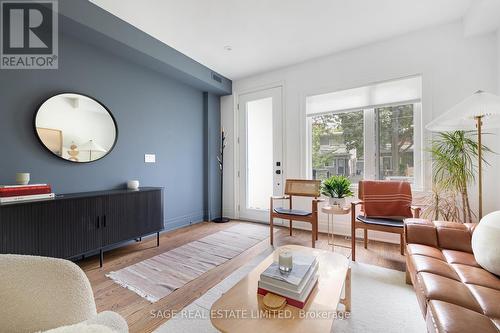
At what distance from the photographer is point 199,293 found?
1.87m

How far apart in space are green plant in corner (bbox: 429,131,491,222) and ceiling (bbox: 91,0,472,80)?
4.74ft

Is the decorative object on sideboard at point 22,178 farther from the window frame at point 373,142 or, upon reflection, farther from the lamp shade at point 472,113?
the lamp shade at point 472,113

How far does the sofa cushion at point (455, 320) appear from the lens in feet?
2.86

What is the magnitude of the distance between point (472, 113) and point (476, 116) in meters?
0.19

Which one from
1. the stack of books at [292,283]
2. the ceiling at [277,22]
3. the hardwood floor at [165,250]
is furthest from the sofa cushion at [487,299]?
the ceiling at [277,22]

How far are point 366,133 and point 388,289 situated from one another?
2105mm

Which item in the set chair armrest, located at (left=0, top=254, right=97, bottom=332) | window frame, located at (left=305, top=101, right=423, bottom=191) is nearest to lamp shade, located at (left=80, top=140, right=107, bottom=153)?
chair armrest, located at (left=0, top=254, right=97, bottom=332)

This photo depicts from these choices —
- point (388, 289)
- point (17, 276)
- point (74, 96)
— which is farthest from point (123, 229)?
point (388, 289)

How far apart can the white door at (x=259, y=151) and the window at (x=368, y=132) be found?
581 millimetres

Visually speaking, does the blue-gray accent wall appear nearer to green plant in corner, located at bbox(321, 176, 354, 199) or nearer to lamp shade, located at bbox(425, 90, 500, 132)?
green plant in corner, located at bbox(321, 176, 354, 199)

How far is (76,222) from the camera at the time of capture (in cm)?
214

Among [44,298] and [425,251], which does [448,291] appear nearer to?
[425,251]

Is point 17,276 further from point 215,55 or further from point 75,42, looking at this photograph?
point 215,55

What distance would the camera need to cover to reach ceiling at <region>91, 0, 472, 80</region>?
92.7 inches
